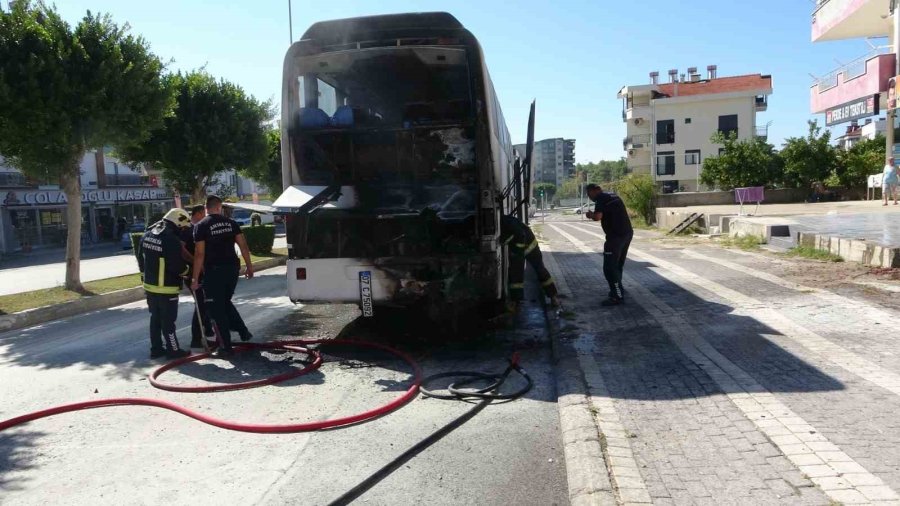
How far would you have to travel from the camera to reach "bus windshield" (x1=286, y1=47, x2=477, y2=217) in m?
6.73

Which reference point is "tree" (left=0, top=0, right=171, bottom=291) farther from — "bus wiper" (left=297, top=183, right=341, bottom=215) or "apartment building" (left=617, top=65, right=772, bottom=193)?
"apartment building" (left=617, top=65, right=772, bottom=193)

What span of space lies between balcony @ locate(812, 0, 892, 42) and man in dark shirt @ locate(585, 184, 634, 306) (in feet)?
74.5

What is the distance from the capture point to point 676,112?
6431cm

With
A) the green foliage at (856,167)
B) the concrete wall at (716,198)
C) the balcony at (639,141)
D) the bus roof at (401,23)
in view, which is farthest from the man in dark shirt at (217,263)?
the balcony at (639,141)

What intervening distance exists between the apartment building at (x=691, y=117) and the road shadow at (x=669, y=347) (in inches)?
2182

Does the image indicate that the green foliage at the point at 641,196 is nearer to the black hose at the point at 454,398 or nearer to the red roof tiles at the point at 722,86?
the black hose at the point at 454,398

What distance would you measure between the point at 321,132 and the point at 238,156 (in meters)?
12.2

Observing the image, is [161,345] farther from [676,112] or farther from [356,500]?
[676,112]

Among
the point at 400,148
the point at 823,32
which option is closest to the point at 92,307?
the point at 400,148

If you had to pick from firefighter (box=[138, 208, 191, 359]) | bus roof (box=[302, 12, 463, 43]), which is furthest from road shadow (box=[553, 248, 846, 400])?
firefighter (box=[138, 208, 191, 359])

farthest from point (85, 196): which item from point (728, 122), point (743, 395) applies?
point (728, 122)

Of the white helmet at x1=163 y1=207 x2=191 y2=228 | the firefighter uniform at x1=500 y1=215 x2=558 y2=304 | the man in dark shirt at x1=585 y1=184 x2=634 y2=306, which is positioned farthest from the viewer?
the man in dark shirt at x1=585 y1=184 x2=634 y2=306

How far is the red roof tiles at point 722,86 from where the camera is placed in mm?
63719

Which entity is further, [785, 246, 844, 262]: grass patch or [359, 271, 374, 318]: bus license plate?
[785, 246, 844, 262]: grass patch
